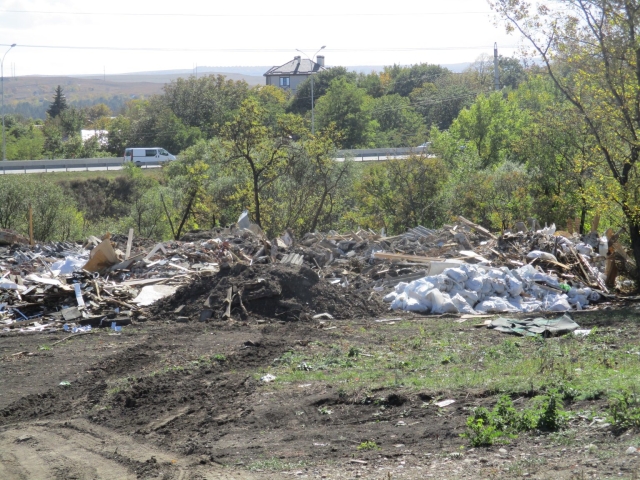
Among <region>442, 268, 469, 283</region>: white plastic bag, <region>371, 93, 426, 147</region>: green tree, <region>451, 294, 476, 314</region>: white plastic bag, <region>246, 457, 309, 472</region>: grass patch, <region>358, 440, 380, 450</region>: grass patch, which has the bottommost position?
<region>451, 294, 476, 314</region>: white plastic bag

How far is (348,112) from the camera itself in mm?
73562

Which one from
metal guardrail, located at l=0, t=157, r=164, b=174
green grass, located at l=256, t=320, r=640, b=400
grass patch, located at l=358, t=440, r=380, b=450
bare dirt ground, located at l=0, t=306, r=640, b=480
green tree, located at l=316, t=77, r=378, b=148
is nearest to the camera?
bare dirt ground, located at l=0, t=306, r=640, b=480

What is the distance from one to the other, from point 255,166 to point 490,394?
25.2 m

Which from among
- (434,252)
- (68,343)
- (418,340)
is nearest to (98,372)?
(68,343)

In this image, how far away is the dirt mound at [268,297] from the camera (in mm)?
15523

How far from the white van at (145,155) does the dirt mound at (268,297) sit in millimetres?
49146

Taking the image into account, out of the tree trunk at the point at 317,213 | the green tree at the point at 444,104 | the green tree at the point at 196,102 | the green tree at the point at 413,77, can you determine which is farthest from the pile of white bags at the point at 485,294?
the green tree at the point at 413,77

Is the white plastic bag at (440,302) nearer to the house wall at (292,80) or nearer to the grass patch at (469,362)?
the grass patch at (469,362)

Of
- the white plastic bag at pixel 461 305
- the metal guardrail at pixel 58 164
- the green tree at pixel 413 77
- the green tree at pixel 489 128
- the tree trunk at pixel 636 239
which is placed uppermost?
the green tree at pixel 413 77

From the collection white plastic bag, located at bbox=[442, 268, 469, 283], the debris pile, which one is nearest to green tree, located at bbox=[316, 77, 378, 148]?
the debris pile

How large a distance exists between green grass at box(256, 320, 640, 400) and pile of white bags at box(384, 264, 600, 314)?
5.82 feet

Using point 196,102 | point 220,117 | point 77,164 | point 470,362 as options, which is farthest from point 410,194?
point 196,102

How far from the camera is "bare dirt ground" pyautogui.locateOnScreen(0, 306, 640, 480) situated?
6277mm

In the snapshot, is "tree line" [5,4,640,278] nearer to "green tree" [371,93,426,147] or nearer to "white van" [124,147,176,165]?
"white van" [124,147,176,165]
